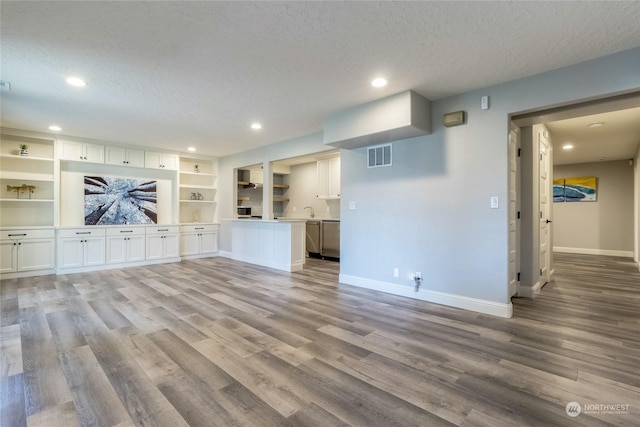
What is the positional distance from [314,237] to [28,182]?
5719 mm

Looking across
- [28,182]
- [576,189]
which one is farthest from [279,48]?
[576,189]

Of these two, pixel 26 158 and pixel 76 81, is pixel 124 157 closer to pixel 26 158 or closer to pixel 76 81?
pixel 26 158

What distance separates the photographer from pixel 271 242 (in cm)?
615

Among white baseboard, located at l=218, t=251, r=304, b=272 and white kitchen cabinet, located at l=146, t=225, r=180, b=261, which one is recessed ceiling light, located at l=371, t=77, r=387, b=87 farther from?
white kitchen cabinet, located at l=146, t=225, r=180, b=261

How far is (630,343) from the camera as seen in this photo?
256cm

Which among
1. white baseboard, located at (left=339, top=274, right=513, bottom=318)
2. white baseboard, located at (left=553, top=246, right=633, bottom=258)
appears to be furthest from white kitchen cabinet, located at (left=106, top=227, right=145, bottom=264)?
white baseboard, located at (left=553, top=246, right=633, bottom=258)

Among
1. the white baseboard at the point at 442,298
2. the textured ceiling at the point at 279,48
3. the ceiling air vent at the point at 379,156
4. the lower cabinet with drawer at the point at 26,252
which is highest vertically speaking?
the textured ceiling at the point at 279,48

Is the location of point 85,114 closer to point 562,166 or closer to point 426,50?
point 426,50

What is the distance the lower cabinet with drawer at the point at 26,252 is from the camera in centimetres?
496

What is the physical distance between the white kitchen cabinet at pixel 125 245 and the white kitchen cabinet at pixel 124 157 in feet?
4.43

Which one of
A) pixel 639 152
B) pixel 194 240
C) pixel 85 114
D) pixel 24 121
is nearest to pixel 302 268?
pixel 194 240

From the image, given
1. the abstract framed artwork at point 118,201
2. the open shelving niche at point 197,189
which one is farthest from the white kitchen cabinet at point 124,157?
the open shelving niche at point 197,189

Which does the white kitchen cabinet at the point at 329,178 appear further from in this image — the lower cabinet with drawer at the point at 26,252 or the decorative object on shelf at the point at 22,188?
the decorative object on shelf at the point at 22,188

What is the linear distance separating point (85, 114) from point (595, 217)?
11119 mm
